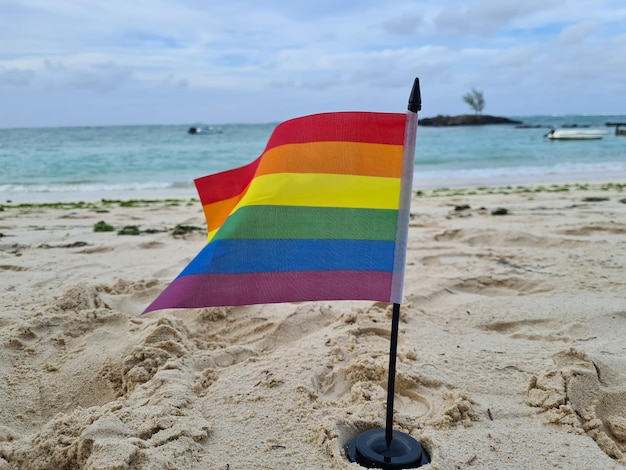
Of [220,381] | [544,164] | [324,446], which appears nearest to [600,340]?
[324,446]

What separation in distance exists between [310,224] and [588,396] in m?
1.57

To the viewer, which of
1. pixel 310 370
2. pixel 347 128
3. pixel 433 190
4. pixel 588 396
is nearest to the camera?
pixel 347 128

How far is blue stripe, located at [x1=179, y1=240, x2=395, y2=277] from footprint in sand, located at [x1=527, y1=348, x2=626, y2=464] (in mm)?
1119

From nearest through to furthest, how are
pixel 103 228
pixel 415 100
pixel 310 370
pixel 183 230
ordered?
pixel 415 100
pixel 310 370
pixel 183 230
pixel 103 228

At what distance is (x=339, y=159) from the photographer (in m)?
2.05

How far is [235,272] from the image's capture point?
2.12 m

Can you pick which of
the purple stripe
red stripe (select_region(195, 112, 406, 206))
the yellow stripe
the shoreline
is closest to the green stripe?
the yellow stripe

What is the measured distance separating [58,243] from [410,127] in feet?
16.5

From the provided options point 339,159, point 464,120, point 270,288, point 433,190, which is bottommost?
point 433,190

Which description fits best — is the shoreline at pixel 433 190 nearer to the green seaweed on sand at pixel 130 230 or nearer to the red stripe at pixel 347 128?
the green seaweed on sand at pixel 130 230

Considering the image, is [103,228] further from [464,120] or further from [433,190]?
[464,120]

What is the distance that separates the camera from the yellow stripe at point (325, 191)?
1.99 m

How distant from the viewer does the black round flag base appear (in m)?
1.97

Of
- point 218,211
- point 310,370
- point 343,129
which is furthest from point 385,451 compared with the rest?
point 218,211
